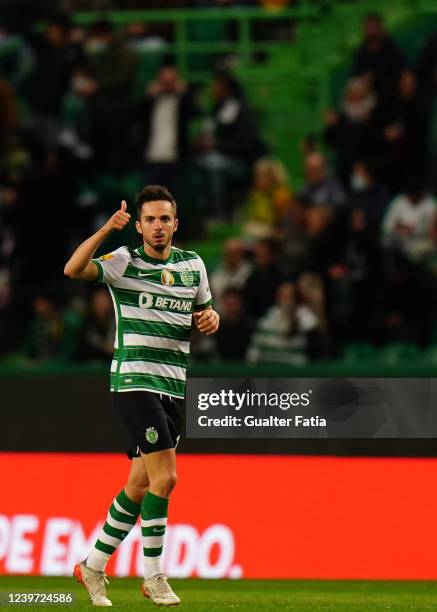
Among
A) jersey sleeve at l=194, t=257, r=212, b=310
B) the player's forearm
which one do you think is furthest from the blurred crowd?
the player's forearm

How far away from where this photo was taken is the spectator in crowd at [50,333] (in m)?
13.3

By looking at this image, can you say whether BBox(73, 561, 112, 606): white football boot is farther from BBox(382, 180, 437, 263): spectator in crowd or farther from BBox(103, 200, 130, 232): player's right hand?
BBox(382, 180, 437, 263): spectator in crowd

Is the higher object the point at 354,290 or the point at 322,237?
the point at 322,237

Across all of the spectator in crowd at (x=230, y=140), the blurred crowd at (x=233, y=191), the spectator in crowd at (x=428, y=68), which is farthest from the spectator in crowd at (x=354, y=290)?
the spectator in crowd at (x=230, y=140)

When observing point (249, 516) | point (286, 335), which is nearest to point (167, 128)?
point (286, 335)

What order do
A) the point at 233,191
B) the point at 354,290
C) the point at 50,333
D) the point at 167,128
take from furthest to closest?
the point at 233,191
the point at 167,128
the point at 50,333
the point at 354,290

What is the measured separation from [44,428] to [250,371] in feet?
5.05

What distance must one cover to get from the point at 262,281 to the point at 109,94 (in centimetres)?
355

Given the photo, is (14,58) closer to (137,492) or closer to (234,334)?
(234,334)

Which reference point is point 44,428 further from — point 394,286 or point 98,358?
point 394,286

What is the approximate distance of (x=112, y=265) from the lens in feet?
24.2

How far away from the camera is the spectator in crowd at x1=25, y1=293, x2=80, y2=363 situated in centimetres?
1334

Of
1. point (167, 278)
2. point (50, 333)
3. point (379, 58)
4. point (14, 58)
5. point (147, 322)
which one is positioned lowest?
point (50, 333)
